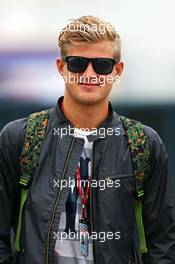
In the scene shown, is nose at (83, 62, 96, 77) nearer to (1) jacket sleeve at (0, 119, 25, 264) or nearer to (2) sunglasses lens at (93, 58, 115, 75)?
Result: (2) sunglasses lens at (93, 58, 115, 75)

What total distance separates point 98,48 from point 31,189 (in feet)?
1.99

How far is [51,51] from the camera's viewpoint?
11.3ft

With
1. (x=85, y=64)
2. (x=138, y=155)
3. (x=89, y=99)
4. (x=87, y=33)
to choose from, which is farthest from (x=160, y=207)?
(x=87, y=33)

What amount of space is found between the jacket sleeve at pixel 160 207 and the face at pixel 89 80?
0.26 meters

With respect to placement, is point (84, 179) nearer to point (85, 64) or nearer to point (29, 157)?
point (29, 157)

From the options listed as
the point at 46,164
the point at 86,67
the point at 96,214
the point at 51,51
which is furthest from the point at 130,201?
the point at 51,51

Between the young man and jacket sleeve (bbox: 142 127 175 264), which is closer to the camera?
the young man

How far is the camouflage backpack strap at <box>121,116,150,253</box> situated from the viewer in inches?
89.8

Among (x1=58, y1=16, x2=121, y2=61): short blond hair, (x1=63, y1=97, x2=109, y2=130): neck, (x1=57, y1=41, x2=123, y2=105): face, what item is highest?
(x1=58, y1=16, x2=121, y2=61): short blond hair

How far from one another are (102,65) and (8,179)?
1.91 ft

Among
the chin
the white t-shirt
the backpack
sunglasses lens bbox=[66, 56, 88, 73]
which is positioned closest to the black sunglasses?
sunglasses lens bbox=[66, 56, 88, 73]

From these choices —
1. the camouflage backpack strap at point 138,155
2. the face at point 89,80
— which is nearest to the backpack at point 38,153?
the camouflage backpack strap at point 138,155

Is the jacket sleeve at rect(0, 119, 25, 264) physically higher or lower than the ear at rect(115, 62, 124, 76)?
lower

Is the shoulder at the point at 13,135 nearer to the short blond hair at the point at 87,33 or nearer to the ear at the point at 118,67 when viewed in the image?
the short blond hair at the point at 87,33
